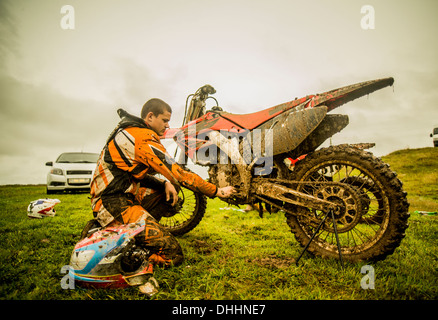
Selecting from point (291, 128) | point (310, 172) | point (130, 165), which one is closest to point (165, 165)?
point (130, 165)

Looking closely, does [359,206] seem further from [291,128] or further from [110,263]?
[110,263]

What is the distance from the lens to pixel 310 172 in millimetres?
2225

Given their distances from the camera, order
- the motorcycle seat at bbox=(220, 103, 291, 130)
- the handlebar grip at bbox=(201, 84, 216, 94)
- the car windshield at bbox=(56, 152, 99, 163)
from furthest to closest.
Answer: the car windshield at bbox=(56, 152, 99, 163)
the handlebar grip at bbox=(201, 84, 216, 94)
the motorcycle seat at bbox=(220, 103, 291, 130)

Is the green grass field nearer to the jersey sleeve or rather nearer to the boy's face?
the jersey sleeve

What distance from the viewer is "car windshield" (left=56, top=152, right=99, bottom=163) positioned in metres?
9.42

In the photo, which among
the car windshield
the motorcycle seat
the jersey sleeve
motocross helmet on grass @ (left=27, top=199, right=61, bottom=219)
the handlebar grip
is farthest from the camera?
the car windshield

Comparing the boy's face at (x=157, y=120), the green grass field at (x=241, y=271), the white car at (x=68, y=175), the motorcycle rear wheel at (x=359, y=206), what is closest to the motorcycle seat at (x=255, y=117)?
the motorcycle rear wheel at (x=359, y=206)

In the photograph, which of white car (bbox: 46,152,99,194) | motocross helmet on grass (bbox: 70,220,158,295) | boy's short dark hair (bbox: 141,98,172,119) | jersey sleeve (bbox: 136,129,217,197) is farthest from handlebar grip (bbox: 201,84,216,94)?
white car (bbox: 46,152,99,194)

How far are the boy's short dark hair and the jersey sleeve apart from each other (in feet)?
1.75

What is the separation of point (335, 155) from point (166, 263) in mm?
2103

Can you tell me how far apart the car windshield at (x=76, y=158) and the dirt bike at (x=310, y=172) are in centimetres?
910

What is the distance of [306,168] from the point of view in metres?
2.22

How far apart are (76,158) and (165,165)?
32.7ft

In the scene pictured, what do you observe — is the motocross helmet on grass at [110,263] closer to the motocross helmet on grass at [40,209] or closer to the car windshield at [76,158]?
the motocross helmet on grass at [40,209]
